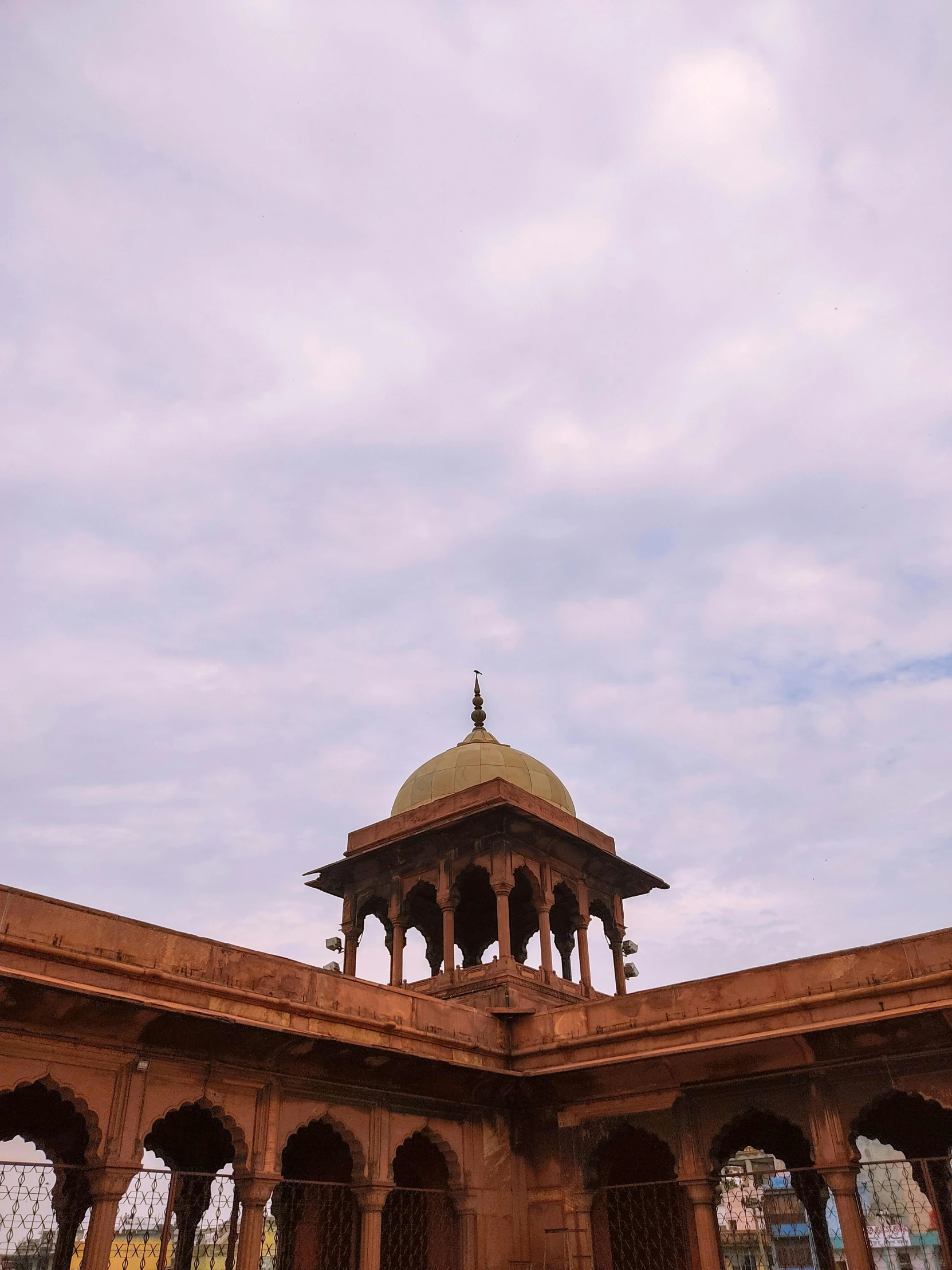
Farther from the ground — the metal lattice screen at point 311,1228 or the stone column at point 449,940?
the stone column at point 449,940

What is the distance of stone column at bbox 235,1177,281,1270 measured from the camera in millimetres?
10945

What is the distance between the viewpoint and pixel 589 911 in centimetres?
1955

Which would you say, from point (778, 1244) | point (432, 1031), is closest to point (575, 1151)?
point (432, 1031)

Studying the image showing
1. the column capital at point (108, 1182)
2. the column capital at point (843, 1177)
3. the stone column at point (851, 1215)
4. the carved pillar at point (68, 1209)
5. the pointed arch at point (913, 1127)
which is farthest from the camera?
the pointed arch at point (913, 1127)

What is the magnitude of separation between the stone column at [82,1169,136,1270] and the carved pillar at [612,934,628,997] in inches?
435

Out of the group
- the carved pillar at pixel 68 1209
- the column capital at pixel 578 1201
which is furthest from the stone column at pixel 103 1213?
the column capital at pixel 578 1201

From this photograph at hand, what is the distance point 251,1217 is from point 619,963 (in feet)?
32.1

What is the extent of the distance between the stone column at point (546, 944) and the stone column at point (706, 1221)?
5.22 meters

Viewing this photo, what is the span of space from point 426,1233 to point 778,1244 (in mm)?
19295

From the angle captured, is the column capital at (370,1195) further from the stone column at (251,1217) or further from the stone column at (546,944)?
the stone column at (546,944)

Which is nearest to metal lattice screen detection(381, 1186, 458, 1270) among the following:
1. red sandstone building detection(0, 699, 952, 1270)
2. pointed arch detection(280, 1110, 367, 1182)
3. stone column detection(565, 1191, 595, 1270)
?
red sandstone building detection(0, 699, 952, 1270)

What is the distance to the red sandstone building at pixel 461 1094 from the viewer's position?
407 inches

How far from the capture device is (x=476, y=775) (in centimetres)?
2005

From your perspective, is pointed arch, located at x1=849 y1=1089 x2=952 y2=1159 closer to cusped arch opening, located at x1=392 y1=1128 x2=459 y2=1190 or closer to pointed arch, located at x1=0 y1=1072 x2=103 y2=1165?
cusped arch opening, located at x1=392 y1=1128 x2=459 y2=1190
